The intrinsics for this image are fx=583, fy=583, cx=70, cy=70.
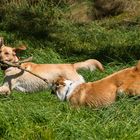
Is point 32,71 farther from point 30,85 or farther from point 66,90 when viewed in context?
point 66,90

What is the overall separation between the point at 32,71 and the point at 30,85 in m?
0.28

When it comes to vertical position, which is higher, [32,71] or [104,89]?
[104,89]

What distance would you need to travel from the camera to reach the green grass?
7254 millimetres

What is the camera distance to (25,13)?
16.9m

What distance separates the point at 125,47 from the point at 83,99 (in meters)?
4.31

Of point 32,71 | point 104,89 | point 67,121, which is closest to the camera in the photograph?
point 67,121

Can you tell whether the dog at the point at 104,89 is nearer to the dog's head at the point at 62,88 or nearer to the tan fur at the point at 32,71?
the dog's head at the point at 62,88

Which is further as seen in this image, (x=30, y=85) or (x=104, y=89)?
(x=30, y=85)

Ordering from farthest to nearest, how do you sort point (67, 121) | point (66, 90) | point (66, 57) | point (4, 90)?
point (66, 57), point (4, 90), point (66, 90), point (67, 121)

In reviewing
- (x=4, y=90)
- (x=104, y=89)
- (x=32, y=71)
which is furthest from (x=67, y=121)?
(x=32, y=71)

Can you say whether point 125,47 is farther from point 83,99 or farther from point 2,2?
point 2,2

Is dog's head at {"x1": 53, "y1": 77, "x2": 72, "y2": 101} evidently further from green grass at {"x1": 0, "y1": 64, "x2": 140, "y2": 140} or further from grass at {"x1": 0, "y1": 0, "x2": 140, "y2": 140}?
green grass at {"x1": 0, "y1": 64, "x2": 140, "y2": 140}

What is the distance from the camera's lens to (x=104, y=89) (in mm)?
8664

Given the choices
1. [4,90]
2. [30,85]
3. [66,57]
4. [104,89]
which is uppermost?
[104,89]
